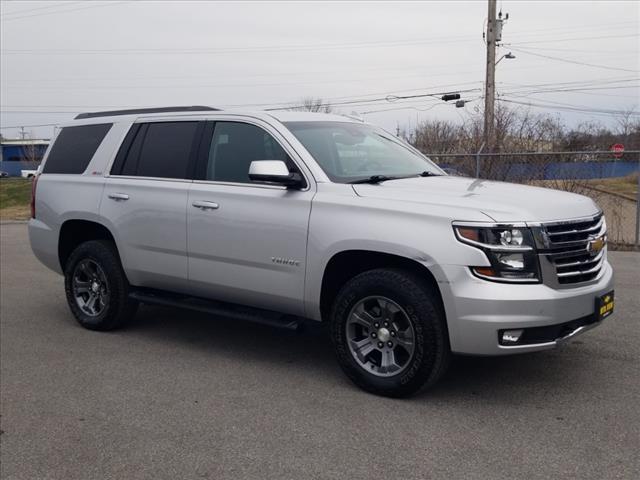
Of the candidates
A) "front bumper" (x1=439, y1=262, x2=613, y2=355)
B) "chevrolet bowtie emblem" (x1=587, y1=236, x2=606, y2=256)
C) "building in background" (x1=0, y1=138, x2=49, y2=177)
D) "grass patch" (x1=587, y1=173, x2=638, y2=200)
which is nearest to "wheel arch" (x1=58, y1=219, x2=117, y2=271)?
"front bumper" (x1=439, y1=262, x2=613, y2=355)

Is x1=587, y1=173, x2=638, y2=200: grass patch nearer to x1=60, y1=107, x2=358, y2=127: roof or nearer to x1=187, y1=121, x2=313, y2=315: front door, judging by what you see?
x1=60, y1=107, x2=358, y2=127: roof

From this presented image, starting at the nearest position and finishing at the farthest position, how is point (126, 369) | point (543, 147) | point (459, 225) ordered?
1. point (459, 225)
2. point (126, 369)
3. point (543, 147)

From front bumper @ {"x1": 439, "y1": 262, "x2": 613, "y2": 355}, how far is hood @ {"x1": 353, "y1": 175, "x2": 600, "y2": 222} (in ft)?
1.39

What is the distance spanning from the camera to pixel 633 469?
144 inches

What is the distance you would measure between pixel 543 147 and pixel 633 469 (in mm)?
11671

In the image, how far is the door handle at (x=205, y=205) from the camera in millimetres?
5616

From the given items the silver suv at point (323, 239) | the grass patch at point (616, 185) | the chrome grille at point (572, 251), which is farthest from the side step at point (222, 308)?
the grass patch at point (616, 185)

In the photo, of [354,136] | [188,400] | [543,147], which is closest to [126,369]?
[188,400]

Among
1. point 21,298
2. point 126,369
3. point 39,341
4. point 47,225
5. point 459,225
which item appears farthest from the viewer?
point 21,298

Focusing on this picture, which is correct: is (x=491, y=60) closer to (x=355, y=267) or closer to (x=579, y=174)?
(x=579, y=174)

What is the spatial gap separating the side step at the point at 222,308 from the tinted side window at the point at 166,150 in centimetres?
107

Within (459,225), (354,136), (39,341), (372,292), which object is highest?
(354,136)

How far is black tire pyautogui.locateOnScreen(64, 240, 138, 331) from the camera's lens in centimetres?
653

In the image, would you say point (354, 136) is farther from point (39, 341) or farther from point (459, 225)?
point (39, 341)
